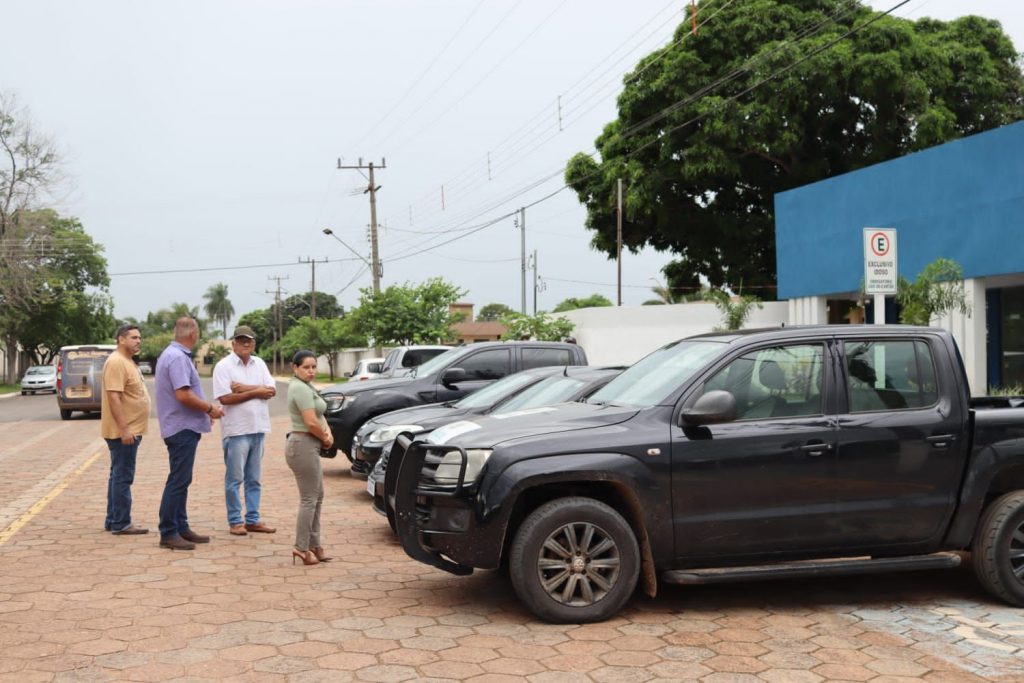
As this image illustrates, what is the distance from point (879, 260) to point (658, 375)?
6.02m

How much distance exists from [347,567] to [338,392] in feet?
18.3

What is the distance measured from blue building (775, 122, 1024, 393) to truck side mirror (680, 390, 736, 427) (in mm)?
15547

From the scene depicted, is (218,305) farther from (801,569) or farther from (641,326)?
(801,569)

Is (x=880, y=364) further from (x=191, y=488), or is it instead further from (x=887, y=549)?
(x=191, y=488)

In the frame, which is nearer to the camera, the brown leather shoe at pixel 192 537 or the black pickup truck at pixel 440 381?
the brown leather shoe at pixel 192 537

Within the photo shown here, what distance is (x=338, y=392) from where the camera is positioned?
41.9 ft

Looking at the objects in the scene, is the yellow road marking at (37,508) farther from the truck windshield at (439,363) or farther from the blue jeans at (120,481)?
the truck windshield at (439,363)

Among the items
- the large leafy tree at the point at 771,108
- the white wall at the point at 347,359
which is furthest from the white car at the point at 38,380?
the large leafy tree at the point at 771,108

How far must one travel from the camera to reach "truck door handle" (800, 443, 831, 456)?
19.8 ft

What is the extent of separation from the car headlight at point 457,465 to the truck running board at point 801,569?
1245 mm

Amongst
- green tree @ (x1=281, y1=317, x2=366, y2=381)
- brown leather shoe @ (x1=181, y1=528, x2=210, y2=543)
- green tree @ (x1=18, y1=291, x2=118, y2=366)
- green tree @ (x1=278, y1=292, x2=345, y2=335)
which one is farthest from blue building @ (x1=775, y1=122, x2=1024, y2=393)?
green tree @ (x1=278, y1=292, x2=345, y2=335)

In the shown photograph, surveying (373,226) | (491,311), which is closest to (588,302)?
(491,311)

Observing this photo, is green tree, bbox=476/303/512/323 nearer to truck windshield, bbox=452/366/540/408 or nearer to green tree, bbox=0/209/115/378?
green tree, bbox=0/209/115/378

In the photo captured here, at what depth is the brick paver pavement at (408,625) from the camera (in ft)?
16.3
